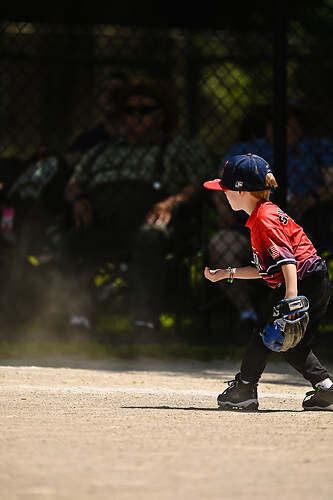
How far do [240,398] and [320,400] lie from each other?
1.17ft

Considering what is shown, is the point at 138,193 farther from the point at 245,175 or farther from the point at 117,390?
the point at 245,175

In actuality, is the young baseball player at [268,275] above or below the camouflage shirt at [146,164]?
below

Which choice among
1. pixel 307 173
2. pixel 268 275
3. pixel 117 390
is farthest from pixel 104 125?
pixel 268 275

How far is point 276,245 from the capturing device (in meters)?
4.57

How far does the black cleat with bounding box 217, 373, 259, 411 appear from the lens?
15.8 feet

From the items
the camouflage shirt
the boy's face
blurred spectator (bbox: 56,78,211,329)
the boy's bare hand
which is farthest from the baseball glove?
the camouflage shirt

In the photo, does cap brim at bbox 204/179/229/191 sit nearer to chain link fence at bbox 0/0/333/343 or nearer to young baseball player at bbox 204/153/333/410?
young baseball player at bbox 204/153/333/410

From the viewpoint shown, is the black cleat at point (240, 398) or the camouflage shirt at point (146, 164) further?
the camouflage shirt at point (146, 164)

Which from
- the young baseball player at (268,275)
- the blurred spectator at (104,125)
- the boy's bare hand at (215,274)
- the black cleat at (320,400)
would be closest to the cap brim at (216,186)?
the young baseball player at (268,275)

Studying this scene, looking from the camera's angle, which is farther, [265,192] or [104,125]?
[104,125]

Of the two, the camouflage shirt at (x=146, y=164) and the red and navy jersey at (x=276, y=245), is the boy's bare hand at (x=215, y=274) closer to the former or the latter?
the red and navy jersey at (x=276, y=245)

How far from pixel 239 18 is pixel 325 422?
15.4 feet

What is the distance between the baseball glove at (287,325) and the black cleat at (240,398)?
305 millimetres

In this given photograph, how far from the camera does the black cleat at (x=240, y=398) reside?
15.8 feet
